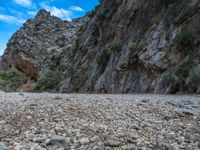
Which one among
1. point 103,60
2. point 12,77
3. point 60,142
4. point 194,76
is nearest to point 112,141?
point 60,142

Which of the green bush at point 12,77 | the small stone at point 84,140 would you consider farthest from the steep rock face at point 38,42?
the small stone at point 84,140

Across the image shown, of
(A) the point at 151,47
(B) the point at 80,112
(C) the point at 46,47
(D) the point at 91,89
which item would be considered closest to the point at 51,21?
(C) the point at 46,47

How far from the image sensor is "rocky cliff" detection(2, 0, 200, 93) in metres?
15.0

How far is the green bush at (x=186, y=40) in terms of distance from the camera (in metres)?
15.3

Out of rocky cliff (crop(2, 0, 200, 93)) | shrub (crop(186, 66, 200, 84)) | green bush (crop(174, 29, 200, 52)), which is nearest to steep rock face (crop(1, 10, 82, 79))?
rocky cliff (crop(2, 0, 200, 93))

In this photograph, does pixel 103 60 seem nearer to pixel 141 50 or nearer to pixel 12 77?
pixel 141 50

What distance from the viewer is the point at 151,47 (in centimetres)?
1833

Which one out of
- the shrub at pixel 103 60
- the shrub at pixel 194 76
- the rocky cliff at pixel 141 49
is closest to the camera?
the shrub at pixel 194 76

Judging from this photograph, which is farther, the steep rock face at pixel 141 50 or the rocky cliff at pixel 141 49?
the steep rock face at pixel 141 50

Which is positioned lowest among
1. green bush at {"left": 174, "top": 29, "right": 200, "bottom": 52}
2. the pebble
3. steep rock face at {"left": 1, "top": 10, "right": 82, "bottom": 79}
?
the pebble

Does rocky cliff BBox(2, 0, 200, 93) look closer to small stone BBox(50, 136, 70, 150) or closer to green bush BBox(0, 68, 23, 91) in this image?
small stone BBox(50, 136, 70, 150)

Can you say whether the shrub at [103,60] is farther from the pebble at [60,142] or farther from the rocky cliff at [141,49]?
the pebble at [60,142]

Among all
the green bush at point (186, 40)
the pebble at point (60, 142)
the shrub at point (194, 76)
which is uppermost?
the green bush at point (186, 40)

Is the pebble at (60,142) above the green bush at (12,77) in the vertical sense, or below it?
below
